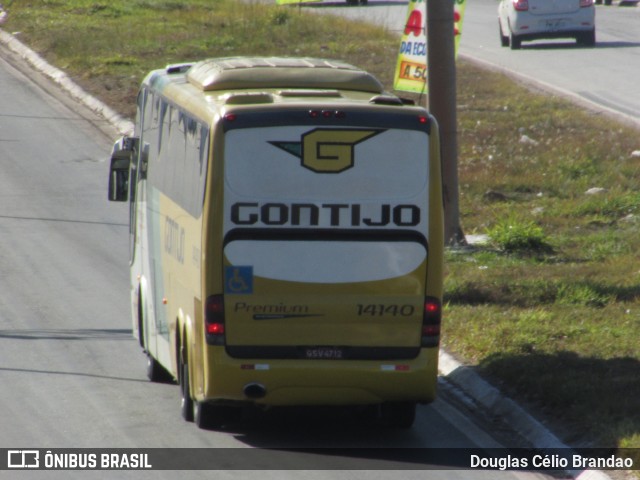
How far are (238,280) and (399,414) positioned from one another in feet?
6.36

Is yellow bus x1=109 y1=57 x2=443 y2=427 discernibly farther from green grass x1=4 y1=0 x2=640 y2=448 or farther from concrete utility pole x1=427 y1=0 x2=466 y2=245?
concrete utility pole x1=427 y1=0 x2=466 y2=245

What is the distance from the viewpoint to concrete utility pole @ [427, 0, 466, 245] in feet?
54.0

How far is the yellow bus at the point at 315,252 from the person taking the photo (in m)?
9.55

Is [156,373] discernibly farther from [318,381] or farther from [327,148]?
[327,148]

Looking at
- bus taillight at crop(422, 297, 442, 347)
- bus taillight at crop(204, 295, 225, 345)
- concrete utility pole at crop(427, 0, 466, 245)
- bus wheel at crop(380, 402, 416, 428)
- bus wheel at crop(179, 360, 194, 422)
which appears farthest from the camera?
concrete utility pole at crop(427, 0, 466, 245)

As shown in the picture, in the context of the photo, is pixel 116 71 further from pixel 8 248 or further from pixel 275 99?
pixel 275 99

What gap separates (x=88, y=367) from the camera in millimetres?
12328

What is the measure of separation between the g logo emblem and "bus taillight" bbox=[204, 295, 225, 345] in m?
1.24

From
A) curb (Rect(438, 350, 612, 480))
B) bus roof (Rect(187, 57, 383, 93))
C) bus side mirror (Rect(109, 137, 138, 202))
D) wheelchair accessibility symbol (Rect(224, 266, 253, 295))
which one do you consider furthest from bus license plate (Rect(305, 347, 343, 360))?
bus side mirror (Rect(109, 137, 138, 202))

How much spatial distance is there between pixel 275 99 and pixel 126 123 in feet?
48.5

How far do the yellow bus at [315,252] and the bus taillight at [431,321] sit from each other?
11 mm

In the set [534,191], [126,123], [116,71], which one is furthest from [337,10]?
[534,191]

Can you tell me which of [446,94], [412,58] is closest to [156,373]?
[446,94]

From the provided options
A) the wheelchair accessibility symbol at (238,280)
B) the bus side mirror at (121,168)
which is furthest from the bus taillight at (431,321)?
the bus side mirror at (121,168)
